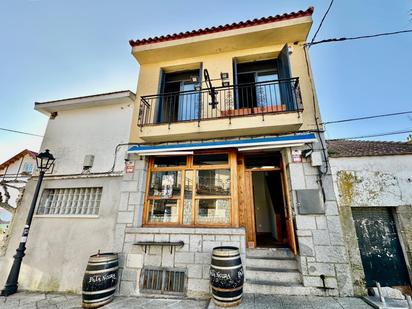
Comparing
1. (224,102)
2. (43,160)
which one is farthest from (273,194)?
(43,160)

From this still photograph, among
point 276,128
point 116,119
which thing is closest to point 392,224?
point 276,128

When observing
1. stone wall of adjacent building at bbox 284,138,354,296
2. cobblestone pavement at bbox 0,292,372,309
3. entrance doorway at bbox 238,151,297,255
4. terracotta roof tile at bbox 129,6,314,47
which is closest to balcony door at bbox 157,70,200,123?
terracotta roof tile at bbox 129,6,314,47

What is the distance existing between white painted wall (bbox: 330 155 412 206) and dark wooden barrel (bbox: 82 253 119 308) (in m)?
5.24

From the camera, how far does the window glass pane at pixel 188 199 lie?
471 cm

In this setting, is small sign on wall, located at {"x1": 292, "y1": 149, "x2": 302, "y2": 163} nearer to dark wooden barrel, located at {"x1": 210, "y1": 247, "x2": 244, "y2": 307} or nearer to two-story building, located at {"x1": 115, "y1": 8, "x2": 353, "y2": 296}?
two-story building, located at {"x1": 115, "y1": 8, "x2": 353, "y2": 296}

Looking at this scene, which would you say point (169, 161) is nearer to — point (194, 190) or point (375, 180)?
point (194, 190)

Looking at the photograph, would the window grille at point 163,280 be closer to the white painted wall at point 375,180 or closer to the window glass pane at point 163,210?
the window glass pane at point 163,210

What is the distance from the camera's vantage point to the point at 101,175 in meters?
5.51

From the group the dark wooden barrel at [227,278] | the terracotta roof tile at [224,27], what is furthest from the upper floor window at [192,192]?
the terracotta roof tile at [224,27]

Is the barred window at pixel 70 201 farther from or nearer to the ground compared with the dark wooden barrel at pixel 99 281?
farther from the ground

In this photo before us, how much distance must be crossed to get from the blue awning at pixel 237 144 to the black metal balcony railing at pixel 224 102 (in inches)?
25.4

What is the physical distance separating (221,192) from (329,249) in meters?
2.58

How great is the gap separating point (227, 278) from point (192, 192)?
2.16 metres

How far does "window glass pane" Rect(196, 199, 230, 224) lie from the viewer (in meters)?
4.56
